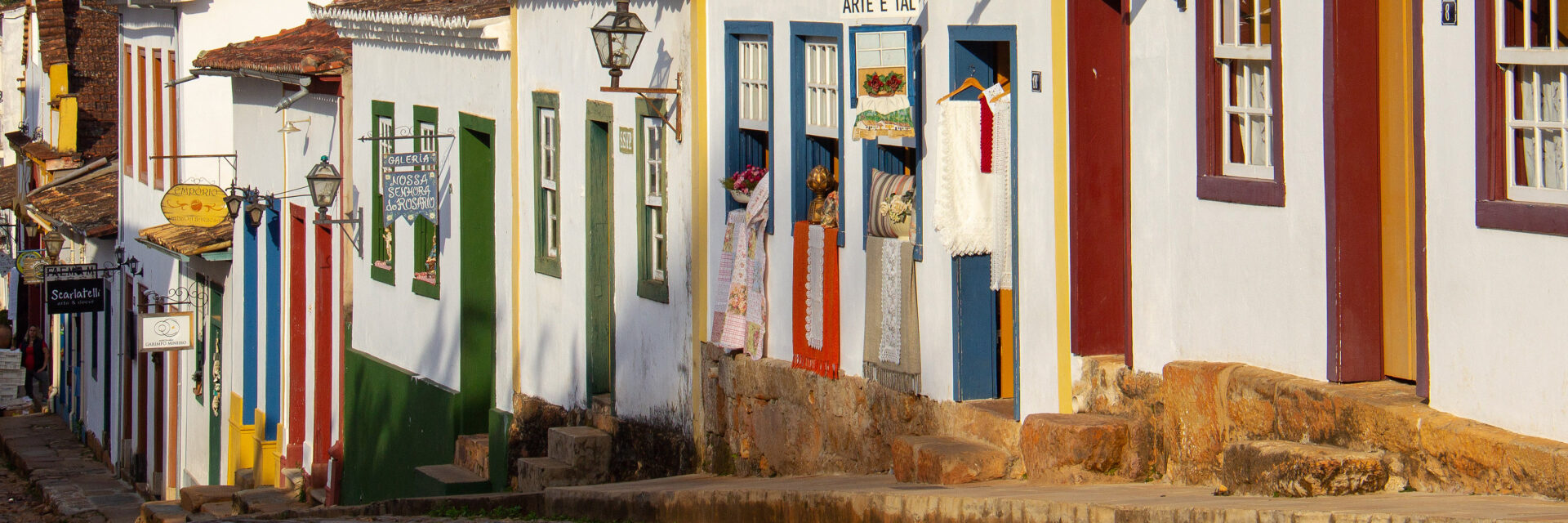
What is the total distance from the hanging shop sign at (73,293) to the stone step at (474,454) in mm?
12297

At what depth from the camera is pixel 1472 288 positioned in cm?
625

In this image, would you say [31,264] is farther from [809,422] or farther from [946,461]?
[946,461]

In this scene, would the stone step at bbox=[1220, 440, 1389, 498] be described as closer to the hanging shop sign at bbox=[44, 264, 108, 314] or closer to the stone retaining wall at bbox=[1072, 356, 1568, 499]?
the stone retaining wall at bbox=[1072, 356, 1568, 499]

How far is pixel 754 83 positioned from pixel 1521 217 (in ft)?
19.8

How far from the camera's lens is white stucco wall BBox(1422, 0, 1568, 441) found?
596 centimetres

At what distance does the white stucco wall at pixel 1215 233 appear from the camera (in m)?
7.08

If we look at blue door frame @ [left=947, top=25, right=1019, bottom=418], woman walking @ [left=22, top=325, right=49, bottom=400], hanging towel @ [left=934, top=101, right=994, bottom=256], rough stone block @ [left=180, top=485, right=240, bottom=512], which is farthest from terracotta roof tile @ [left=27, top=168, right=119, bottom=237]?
hanging towel @ [left=934, top=101, right=994, bottom=256]

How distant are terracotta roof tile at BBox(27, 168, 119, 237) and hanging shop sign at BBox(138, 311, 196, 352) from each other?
578 centimetres

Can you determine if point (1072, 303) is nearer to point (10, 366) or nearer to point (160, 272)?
point (160, 272)

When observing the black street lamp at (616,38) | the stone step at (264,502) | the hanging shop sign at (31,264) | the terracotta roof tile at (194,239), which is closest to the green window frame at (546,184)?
the black street lamp at (616,38)

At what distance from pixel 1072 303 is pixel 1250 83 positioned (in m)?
1.46

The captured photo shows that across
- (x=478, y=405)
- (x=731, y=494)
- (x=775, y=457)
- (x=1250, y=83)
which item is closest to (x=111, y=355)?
(x=478, y=405)

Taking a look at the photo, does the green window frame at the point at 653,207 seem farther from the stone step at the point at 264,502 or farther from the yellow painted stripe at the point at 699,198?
the stone step at the point at 264,502

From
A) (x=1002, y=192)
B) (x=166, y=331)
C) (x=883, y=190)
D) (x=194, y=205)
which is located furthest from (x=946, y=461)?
(x=166, y=331)
